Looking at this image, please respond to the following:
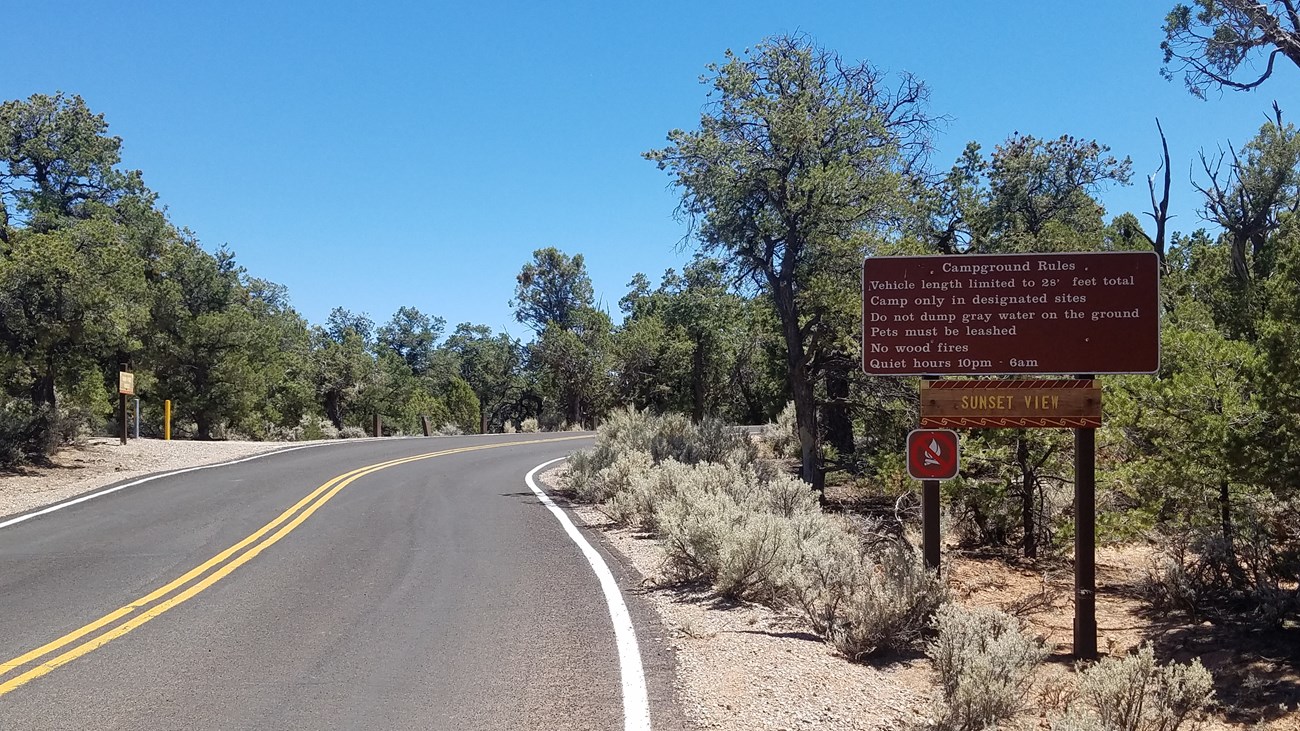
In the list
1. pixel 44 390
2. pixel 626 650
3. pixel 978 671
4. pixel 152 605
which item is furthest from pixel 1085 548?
pixel 44 390

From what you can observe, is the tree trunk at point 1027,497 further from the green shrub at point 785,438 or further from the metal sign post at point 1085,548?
the green shrub at point 785,438

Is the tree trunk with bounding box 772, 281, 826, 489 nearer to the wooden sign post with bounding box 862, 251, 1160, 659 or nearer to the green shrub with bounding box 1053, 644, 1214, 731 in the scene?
the wooden sign post with bounding box 862, 251, 1160, 659

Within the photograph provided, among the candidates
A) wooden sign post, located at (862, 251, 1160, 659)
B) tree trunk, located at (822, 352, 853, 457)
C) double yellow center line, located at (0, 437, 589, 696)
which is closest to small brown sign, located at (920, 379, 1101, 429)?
wooden sign post, located at (862, 251, 1160, 659)

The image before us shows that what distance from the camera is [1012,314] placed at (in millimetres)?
7684

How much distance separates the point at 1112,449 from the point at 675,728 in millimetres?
9883

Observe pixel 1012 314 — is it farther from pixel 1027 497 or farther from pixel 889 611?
pixel 1027 497

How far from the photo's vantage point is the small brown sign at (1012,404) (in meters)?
7.50

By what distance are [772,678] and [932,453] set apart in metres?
2.91

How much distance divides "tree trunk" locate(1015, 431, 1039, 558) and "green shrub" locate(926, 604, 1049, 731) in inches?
265

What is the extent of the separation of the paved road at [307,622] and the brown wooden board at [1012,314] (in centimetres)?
334

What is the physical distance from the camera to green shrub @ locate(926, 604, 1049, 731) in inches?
197

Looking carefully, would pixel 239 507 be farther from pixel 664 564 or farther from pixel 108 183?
pixel 108 183

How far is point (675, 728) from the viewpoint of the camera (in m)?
4.88

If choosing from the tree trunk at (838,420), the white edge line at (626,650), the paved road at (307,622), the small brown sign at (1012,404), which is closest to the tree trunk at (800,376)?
the tree trunk at (838,420)
